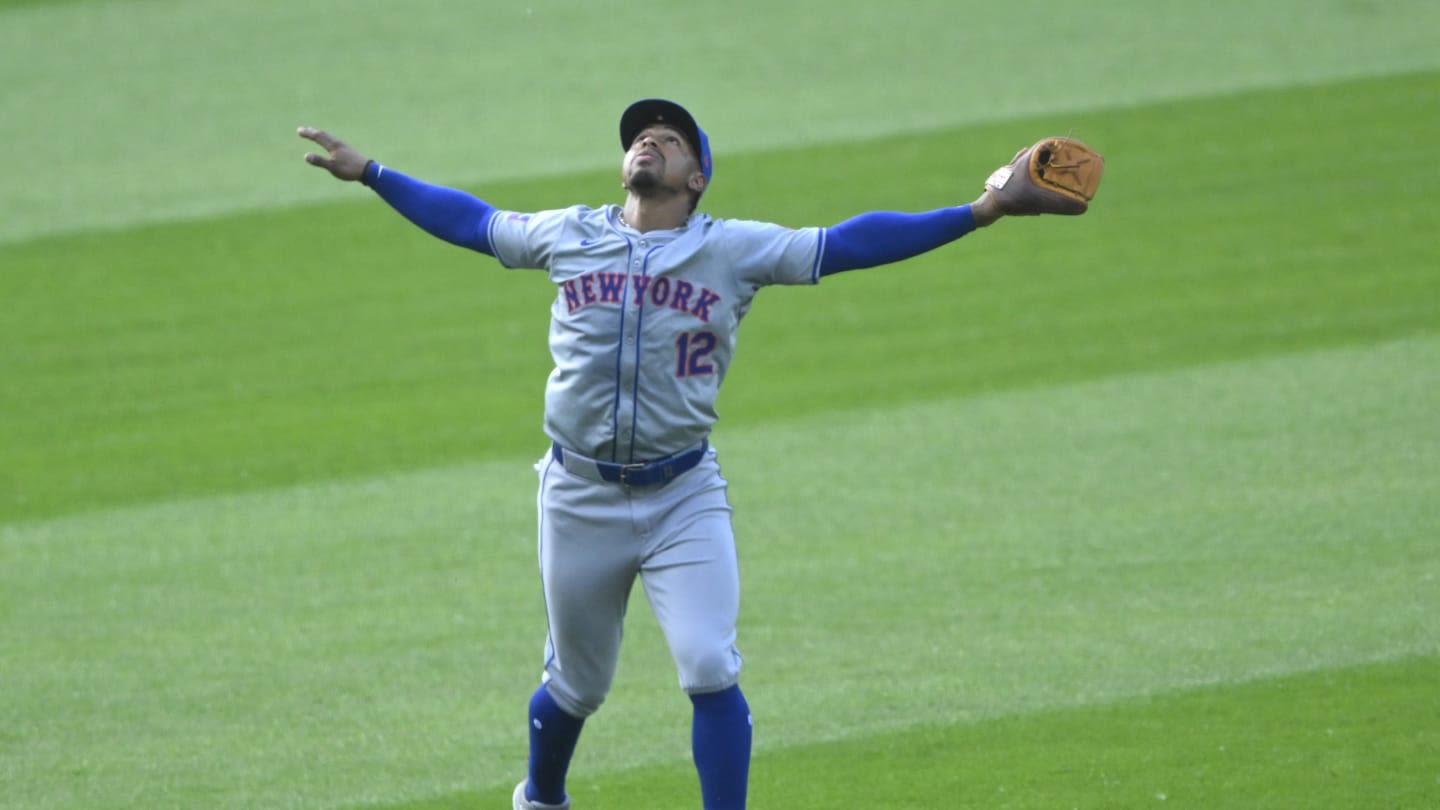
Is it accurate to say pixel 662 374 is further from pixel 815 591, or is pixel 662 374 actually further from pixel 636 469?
pixel 815 591

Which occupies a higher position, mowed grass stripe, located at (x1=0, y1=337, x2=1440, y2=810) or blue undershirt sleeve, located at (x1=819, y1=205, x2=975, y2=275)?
blue undershirt sleeve, located at (x1=819, y1=205, x2=975, y2=275)

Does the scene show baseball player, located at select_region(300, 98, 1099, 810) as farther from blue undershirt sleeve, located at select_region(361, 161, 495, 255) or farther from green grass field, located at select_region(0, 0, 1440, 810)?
green grass field, located at select_region(0, 0, 1440, 810)

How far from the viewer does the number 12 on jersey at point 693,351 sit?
189 inches

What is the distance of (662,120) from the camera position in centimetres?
498

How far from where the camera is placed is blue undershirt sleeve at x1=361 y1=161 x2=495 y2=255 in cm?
507

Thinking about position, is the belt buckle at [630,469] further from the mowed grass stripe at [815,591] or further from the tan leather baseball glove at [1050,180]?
the mowed grass stripe at [815,591]

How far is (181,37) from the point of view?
16531 millimetres

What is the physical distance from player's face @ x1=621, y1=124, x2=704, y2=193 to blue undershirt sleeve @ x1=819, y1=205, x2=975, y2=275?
41 centimetres

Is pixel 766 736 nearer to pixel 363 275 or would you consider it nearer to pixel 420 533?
pixel 420 533

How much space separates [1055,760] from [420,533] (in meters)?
3.24

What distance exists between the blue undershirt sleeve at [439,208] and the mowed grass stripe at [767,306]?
384cm

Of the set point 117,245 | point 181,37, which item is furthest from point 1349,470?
point 181,37

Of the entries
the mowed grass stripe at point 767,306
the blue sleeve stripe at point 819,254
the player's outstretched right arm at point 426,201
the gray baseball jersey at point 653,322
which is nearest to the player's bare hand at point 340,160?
the player's outstretched right arm at point 426,201

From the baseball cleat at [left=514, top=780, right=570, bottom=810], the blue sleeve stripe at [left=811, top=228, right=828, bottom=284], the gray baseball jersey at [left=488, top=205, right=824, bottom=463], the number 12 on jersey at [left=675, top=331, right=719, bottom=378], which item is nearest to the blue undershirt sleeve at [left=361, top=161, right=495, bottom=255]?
the gray baseball jersey at [left=488, top=205, right=824, bottom=463]
